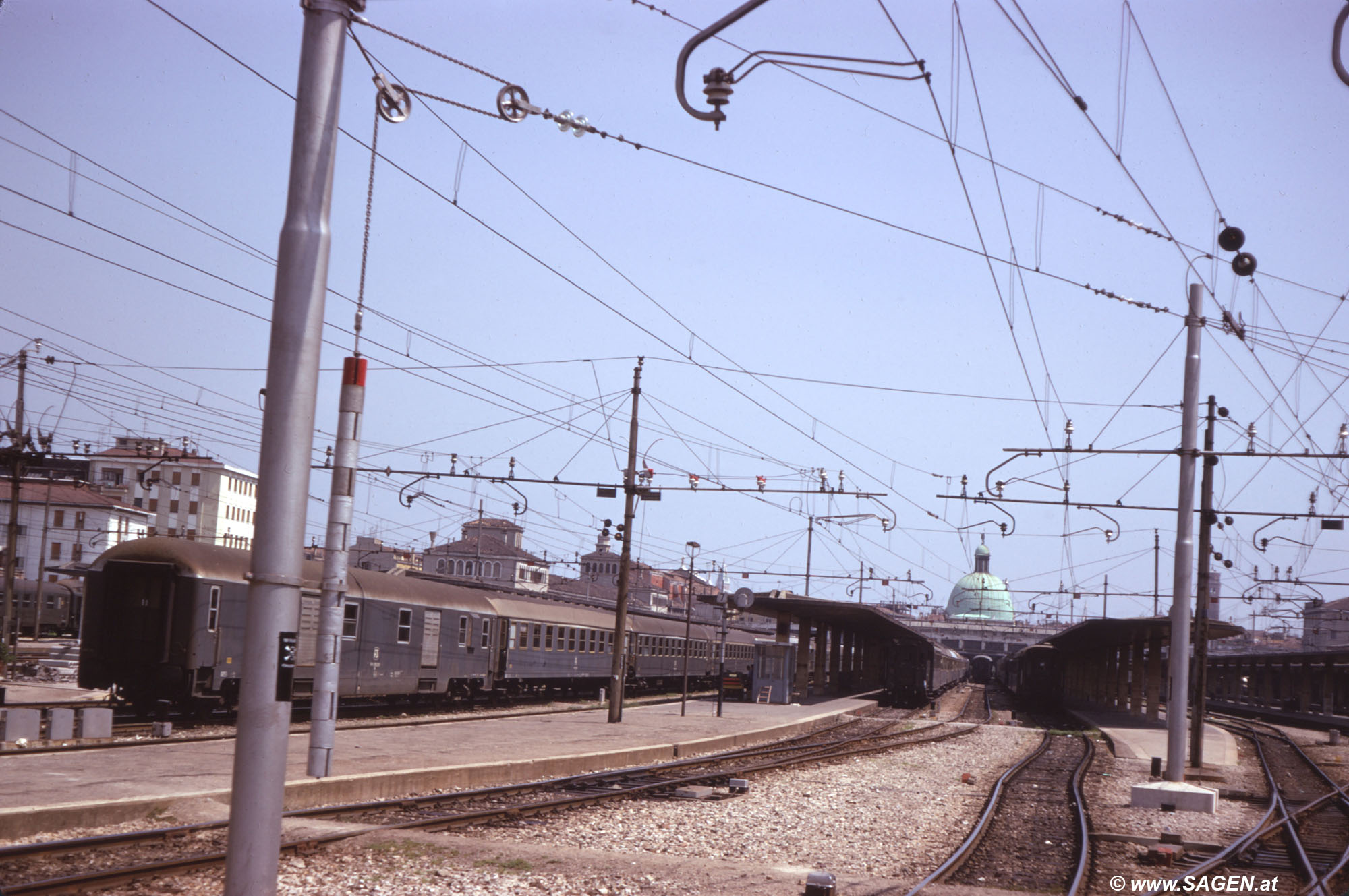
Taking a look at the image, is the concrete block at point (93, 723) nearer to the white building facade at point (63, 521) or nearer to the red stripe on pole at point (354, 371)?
the red stripe on pole at point (354, 371)

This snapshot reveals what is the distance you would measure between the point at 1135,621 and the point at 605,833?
3207 cm

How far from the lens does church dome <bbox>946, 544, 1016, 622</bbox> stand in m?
147

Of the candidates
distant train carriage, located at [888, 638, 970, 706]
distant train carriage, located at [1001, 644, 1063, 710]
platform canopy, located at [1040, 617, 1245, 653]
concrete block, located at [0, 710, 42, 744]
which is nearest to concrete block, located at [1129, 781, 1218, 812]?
platform canopy, located at [1040, 617, 1245, 653]

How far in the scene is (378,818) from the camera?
40.9ft

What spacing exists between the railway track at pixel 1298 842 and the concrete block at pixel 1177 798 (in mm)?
745

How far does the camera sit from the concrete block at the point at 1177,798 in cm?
1722

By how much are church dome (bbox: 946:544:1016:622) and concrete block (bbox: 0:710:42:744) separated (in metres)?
134

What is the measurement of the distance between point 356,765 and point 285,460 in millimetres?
10363

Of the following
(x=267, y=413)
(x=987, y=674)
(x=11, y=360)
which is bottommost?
(x=987, y=674)

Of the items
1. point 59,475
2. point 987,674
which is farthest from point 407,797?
point 987,674

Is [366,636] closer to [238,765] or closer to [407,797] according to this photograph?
[407,797]

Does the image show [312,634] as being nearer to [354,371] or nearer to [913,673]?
[354,371]

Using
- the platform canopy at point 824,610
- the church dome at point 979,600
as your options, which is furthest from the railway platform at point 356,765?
the church dome at point 979,600

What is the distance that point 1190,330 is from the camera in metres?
19.6
